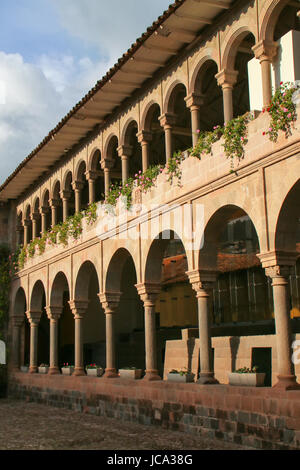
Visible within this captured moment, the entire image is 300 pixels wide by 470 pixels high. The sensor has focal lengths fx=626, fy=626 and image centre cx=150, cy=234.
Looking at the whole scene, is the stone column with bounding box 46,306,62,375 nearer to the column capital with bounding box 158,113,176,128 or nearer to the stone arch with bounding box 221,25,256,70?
the column capital with bounding box 158,113,176,128

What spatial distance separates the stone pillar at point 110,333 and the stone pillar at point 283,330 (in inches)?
311

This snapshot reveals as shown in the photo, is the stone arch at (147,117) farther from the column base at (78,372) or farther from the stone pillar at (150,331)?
the column base at (78,372)

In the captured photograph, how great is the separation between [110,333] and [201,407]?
591cm

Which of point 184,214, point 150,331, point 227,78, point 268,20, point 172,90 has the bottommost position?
point 150,331

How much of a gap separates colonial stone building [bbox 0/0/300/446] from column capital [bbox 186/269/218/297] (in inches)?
1.2

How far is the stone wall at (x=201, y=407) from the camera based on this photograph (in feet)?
36.5

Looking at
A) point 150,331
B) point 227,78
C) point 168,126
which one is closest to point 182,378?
point 150,331

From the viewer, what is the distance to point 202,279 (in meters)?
14.3

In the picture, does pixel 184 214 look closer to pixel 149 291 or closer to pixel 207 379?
pixel 149 291

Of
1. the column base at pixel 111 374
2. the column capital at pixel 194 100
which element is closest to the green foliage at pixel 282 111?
the column capital at pixel 194 100

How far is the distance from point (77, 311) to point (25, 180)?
294 inches

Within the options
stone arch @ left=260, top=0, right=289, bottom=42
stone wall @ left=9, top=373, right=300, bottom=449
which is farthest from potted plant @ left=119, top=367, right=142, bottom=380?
stone arch @ left=260, top=0, right=289, bottom=42
